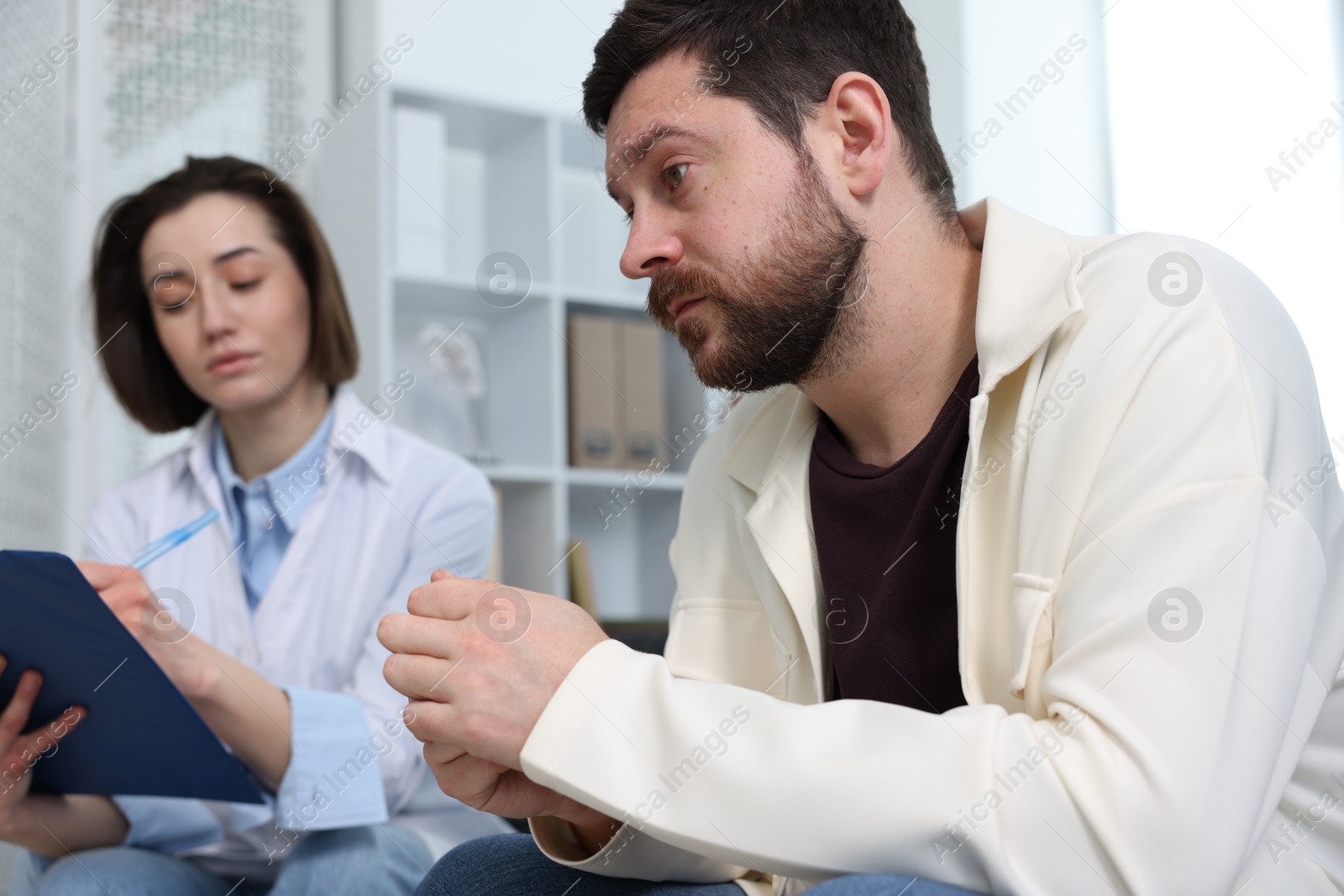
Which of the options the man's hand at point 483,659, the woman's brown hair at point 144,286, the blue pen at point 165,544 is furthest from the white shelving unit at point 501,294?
the man's hand at point 483,659

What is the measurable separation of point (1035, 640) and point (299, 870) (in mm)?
809

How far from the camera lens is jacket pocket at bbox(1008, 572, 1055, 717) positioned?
711mm

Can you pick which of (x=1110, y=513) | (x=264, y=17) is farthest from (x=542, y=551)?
(x=1110, y=513)

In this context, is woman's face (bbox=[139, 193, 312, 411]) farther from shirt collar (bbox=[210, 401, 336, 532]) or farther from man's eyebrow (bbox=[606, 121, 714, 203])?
man's eyebrow (bbox=[606, 121, 714, 203])

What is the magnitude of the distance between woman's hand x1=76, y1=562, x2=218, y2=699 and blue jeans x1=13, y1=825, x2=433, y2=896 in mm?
186

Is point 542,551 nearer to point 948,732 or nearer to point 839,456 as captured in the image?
point 839,456

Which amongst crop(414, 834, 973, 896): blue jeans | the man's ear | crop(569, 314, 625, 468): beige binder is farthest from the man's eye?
crop(569, 314, 625, 468): beige binder

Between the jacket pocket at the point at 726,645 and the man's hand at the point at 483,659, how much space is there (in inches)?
11.9

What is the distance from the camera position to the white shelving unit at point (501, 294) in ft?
8.34

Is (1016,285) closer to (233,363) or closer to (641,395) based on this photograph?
(233,363)

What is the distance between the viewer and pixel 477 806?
0.81 m

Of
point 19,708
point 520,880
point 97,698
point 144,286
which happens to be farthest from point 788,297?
point 144,286

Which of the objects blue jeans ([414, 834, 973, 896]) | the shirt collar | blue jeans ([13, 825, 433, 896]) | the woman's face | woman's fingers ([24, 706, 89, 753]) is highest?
the woman's face

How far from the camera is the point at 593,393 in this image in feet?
8.93
